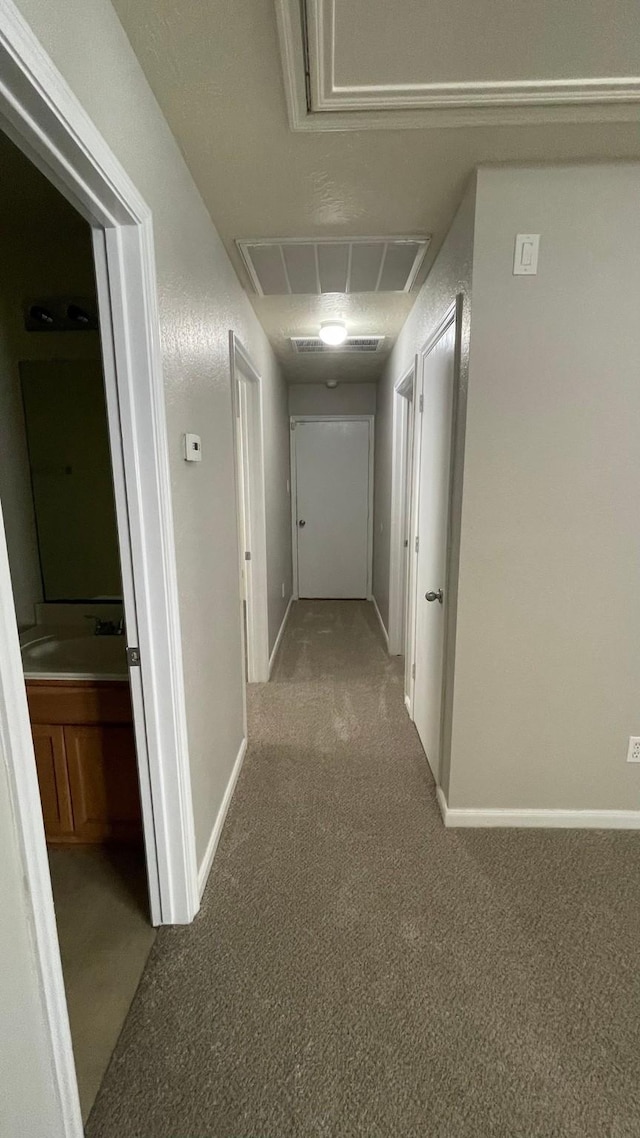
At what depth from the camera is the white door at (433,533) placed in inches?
75.3

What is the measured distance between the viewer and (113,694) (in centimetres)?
160

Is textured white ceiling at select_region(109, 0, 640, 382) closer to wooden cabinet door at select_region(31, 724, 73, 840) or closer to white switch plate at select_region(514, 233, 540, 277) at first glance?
white switch plate at select_region(514, 233, 540, 277)

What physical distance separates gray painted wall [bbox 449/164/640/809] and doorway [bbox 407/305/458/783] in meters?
0.20

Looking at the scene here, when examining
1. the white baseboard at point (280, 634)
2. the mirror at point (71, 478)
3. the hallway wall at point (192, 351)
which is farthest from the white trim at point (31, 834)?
the white baseboard at point (280, 634)

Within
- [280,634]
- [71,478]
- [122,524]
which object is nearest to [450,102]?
[122,524]

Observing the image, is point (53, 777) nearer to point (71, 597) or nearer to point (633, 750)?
point (71, 597)

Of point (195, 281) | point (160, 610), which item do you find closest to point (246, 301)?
point (195, 281)

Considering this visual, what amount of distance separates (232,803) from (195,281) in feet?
6.80

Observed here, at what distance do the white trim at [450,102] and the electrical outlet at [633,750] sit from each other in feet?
6.66

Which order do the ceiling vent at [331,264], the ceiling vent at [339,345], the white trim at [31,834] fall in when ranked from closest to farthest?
the white trim at [31,834], the ceiling vent at [331,264], the ceiling vent at [339,345]

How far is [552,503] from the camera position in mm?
1653

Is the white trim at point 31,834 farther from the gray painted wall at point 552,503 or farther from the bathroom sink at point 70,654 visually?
the gray painted wall at point 552,503

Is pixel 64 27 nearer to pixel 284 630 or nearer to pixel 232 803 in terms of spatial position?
pixel 232 803

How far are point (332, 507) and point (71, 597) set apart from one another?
343 centimetres
